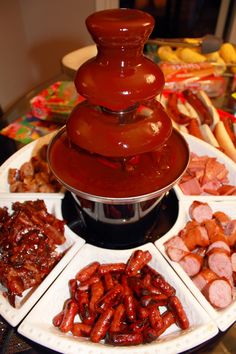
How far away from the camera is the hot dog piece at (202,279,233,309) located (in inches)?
54.2

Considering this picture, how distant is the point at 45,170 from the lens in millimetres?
1944

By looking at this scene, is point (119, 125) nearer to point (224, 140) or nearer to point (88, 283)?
point (88, 283)

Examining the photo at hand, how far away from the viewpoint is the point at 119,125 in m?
1.26

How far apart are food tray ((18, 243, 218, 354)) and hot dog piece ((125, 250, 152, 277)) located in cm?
4

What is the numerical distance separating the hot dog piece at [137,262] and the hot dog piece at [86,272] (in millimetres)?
144

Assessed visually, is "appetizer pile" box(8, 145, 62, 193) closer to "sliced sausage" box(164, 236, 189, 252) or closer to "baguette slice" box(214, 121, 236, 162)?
"sliced sausage" box(164, 236, 189, 252)

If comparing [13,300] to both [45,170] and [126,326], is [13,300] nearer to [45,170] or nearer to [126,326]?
[126,326]

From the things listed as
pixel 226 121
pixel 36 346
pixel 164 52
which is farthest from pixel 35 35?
pixel 36 346

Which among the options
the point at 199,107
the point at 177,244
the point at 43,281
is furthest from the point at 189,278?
the point at 199,107

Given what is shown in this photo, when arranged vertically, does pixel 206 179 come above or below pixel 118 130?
below

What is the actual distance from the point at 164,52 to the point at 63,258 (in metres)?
2.38

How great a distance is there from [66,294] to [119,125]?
0.78 metres

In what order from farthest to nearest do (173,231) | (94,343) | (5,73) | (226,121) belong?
(5,73)
(226,121)
(173,231)
(94,343)

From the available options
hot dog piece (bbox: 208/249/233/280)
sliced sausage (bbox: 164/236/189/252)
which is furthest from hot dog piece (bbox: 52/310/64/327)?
hot dog piece (bbox: 208/249/233/280)
